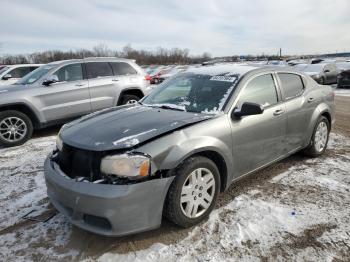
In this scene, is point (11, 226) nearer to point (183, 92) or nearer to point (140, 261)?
point (140, 261)

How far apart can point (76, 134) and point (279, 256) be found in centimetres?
225

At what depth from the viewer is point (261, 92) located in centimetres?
421

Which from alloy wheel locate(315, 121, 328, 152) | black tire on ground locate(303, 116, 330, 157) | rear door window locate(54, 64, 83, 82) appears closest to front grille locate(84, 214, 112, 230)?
black tire on ground locate(303, 116, 330, 157)

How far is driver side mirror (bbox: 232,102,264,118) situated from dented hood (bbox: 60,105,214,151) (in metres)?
0.33

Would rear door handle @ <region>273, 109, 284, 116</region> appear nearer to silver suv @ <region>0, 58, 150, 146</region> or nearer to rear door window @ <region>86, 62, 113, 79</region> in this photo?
silver suv @ <region>0, 58, 150, 146</region>

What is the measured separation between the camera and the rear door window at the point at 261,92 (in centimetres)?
394

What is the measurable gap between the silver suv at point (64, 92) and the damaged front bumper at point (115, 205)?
438cm

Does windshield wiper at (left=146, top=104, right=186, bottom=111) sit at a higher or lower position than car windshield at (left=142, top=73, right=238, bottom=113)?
lower

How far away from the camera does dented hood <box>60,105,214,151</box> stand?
3021mm

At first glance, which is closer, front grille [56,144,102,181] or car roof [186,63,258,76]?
front grille [56,144,102,181]

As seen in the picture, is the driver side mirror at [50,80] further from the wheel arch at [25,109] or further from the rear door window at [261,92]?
the rear door window at [261,92]

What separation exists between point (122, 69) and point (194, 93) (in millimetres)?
4728

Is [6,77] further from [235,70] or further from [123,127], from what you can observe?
[123,127]

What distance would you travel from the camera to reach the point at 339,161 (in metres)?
5.14
